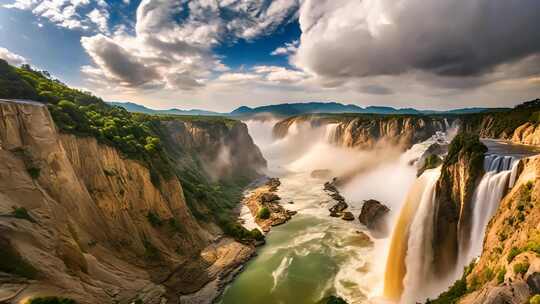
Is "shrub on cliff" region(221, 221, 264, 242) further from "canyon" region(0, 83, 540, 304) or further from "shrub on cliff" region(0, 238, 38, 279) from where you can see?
"shrub on cliff" region(0, 238, 38, 279)

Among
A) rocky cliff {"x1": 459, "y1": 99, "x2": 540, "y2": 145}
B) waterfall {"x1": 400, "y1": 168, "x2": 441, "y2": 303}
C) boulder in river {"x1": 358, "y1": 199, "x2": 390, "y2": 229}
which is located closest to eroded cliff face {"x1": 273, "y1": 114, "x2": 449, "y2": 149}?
rocky cliff {"x1": 459, "y1": 99, "x2": 540, "y2": 145}

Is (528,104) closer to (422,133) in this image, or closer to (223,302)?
(422,133)

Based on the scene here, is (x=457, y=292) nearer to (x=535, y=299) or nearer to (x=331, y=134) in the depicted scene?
(x=535, y=299)

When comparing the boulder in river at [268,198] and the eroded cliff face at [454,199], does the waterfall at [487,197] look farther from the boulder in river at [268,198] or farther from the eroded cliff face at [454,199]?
the boulder in river at [268,198]

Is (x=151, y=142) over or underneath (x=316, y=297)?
over

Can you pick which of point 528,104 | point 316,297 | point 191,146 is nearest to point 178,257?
point 316,297

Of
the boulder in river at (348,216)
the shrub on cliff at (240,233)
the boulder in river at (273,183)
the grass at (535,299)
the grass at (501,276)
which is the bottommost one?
the boulder in river at (273,183)

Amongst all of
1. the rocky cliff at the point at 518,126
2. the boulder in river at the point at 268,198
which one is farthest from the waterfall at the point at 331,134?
the boulder in river at the point at 268,198
